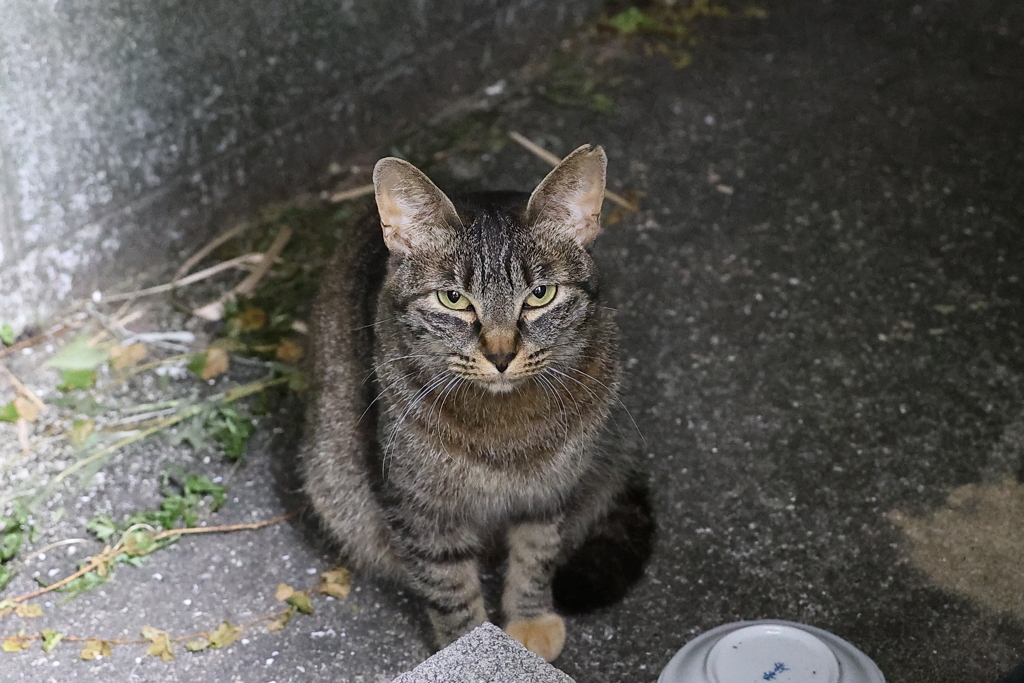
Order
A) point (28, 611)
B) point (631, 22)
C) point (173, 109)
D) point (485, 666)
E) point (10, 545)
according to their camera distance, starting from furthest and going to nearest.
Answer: point (631, 22), point (173, 109), point (10, 545), point (28, 611), point (485, 666)

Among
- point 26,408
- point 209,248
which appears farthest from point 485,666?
point 209,248

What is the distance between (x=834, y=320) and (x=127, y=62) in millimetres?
2352

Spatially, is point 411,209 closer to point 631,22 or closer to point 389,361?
point 389,361

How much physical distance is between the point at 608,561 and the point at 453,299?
0.80 metres

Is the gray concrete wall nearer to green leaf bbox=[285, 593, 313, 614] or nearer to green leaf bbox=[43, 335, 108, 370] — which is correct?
green leaf bbox=[43, 335, 108, 370]

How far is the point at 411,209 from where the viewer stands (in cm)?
216

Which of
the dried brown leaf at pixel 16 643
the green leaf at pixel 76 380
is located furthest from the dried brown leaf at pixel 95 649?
the green leaf at pixel 76 380

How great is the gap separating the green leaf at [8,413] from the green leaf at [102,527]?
19.6 inches

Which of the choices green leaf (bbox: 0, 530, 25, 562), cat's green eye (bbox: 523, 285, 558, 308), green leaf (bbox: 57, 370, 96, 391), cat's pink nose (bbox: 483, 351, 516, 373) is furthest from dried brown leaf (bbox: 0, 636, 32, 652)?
cat's green eye (bbox: 523, 285, 558, 308)

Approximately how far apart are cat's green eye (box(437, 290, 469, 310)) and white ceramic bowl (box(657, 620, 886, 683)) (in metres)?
0.86

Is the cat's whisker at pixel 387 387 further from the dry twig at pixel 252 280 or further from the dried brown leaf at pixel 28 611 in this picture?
the dry twig at pixel 252 280

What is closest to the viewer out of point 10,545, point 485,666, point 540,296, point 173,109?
point 485,666

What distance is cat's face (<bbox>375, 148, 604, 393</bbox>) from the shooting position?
210cm

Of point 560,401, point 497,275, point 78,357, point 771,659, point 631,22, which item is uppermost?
point 497,275
